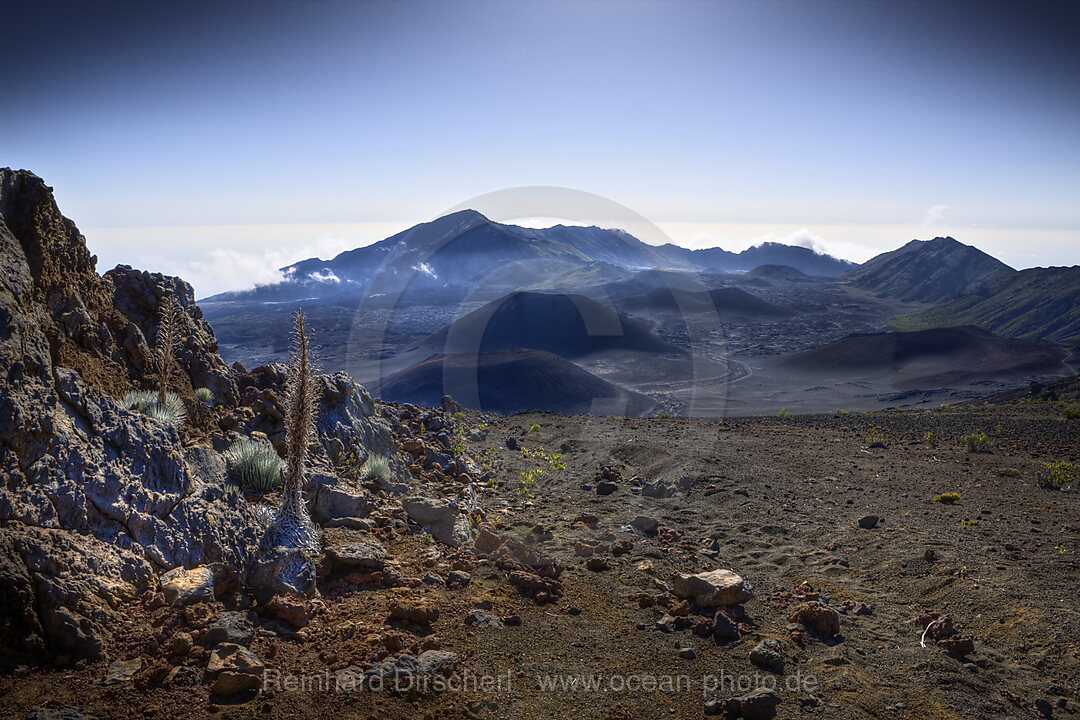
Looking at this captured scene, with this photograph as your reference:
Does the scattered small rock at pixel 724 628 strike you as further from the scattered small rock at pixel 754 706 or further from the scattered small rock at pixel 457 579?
the scattered small rock at pixel 457 579

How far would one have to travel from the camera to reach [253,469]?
15.6ft

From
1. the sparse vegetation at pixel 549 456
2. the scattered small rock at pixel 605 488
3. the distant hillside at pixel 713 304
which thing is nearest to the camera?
the scattered small rock at pixel 605 488

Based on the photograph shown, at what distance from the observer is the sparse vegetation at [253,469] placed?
187 inches

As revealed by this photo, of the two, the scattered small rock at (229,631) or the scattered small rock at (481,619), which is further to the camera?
the scattered small rock at (481,619)

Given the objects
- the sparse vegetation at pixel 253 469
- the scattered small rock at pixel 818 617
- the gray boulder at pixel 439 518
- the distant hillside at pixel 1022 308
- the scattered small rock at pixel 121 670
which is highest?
the distant hillside at pixel 1022 308

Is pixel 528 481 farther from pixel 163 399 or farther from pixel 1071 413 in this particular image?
pixel 1071 413

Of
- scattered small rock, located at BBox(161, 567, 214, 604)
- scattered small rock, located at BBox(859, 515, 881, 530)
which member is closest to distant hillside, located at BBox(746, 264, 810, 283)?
scattered small rock, located at BBox(859, 515, 881, 530)

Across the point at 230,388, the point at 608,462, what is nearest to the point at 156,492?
the point at 230,388

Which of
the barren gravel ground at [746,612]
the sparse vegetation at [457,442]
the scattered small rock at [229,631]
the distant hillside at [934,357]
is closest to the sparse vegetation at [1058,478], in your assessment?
the barren gravel ground at [746,612]

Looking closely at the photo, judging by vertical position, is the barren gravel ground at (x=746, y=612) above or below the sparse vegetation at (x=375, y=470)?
below

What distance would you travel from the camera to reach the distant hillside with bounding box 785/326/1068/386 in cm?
4328

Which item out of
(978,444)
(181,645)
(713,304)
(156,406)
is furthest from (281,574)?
(713,304)

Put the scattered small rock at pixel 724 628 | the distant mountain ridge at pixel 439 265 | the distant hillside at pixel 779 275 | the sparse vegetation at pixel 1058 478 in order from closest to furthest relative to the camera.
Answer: the scattered small rock at pixel 724 628 < the sparse vegetation at pixel 1058 478 < the distant mountain ridge at pixel 439 265 < the distant hillside at pixel 779 275

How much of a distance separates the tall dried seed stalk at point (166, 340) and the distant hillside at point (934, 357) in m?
46.8
